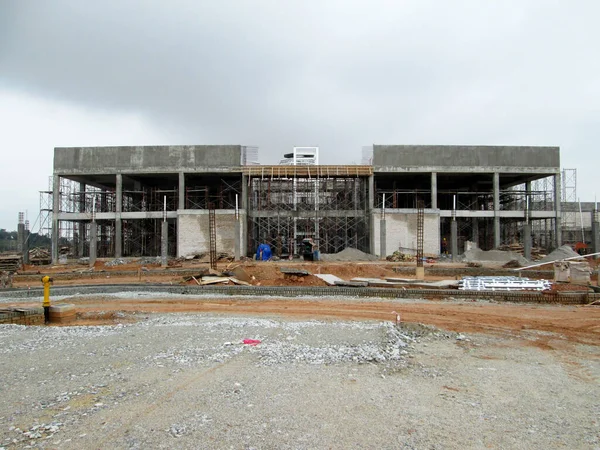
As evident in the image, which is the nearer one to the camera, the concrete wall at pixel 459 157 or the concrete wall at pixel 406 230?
the concrete wall at pixel 406 230

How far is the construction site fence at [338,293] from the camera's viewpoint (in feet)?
43.6

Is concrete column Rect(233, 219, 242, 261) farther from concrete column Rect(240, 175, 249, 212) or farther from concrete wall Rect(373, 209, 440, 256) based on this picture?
concrete wall Rect(373, 209, 440, 256)

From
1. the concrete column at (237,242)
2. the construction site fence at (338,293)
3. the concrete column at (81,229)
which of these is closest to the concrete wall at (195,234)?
the concrete column at (237,242)

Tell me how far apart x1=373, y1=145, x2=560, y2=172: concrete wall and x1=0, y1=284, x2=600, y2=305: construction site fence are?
18508mm

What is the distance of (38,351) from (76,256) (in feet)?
111

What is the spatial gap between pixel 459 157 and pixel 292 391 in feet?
100

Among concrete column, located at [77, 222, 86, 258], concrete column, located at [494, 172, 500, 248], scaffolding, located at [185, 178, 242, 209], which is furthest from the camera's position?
concrete column, located at [77, 222, 86, 258]

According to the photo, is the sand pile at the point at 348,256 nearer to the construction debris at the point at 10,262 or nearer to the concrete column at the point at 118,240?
the concrete column at the point at 118,240

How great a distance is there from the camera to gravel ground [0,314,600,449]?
11.5 feet

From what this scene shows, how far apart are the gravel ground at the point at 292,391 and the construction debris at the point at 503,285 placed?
8261mm

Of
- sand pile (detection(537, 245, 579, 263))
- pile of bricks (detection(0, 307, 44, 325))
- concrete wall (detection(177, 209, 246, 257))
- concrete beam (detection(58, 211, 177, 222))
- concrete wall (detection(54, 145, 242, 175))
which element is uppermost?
concrete wall (detection(54, 145, 242, 175))

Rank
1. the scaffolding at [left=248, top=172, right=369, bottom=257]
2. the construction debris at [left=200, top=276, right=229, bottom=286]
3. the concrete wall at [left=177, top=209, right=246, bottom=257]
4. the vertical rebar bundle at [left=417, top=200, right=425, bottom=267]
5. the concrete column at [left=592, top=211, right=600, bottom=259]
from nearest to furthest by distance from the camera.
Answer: the construction debris at [left=200, top=276, right=229, bottom=286]
the vertical rebar bundle at [left=417, top=200, right=425, bottom=267]
the concrete wall at [left=177, top=209, right=246, bottom=257]
the concrete column at [left=592, top=211, right=600, bottom=259]
the scaffolding at [left=248, top=172, right=369, bottom=257]

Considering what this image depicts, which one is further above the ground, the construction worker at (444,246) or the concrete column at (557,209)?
the concrete column at (557,209)

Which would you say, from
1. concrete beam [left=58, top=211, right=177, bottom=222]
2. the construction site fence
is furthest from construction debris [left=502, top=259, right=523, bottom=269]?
concrete beam [left=58, top=211, right=177, bottom=222]
